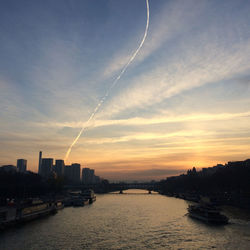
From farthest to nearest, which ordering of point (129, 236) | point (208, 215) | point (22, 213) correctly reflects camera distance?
1. point (208, 215)
2. point (22, 213)
3. point (129, 236)

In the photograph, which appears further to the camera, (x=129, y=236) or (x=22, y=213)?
(x=22, y=213)

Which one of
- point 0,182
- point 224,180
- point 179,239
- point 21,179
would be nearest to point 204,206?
point 179,239

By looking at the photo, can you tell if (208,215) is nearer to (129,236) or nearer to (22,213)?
(129,236)

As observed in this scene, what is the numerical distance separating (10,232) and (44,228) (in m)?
8.54

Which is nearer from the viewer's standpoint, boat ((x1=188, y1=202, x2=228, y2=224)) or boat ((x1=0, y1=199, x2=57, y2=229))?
boat ((x1=0, y1=199, x2=57, y2=229))

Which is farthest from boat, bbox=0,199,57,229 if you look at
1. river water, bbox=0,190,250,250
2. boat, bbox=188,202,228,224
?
boat, bbox=188,202,228,224

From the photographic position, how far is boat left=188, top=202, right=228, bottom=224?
61434 millimetres

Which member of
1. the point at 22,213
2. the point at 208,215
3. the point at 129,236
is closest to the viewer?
the point at 129,236

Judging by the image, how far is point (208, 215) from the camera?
6425 cm

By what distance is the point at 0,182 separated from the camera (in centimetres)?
11844

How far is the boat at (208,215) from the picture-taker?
61434 millimetres

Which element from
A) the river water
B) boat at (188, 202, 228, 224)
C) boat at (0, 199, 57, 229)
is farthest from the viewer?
boat at (188, 202, 228, 224)

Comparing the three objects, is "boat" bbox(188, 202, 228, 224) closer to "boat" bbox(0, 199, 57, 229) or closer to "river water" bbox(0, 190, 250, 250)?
"river water" bbox(0, 190, 250, 250)

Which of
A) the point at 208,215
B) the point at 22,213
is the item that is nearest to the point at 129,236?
the point at 208,215
